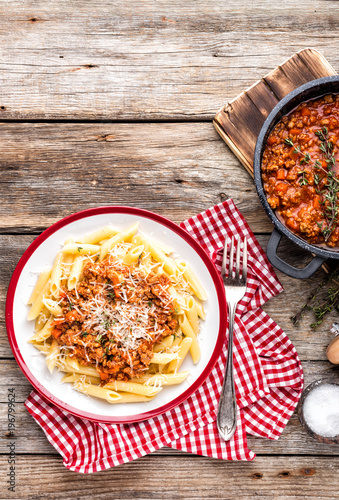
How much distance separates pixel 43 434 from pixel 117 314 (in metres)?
1.03

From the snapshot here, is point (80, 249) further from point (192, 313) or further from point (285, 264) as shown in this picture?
point (285, 264)

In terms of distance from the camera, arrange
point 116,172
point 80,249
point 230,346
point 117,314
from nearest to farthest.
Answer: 1. point 117,314
2. point 80,249
3. point 230,346
4. point 116,172

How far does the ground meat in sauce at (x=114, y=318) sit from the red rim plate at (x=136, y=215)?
25cm

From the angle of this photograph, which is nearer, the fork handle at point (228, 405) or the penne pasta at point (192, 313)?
the penne pasta at point (192, 313)

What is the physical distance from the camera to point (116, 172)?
276 centimetres

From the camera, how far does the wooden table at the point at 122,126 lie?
108 inches

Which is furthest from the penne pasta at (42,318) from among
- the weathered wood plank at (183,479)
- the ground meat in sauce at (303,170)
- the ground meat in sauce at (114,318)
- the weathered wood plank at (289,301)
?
the ground meat in sauce at (303,170)

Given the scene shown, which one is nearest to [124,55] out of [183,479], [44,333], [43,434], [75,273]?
[75,273]

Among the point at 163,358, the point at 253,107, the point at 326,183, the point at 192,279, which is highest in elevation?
the point at 253,107

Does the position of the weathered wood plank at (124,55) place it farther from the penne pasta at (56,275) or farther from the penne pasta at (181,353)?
the penne pasta at (181,353)

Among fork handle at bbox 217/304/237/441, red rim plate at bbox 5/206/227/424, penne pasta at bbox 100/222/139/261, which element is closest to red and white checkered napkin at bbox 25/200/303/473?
fork handle at bbox 217/304/237/441

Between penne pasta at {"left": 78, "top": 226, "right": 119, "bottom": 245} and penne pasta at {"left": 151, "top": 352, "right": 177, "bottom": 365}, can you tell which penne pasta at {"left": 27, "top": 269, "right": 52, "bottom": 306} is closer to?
penne pasta at {"left": 78, "top": 226, "right": 119, "bottom": 245}

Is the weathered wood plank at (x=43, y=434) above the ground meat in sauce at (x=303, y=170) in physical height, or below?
below

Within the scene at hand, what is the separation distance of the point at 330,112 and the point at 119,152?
1270 millimetres
